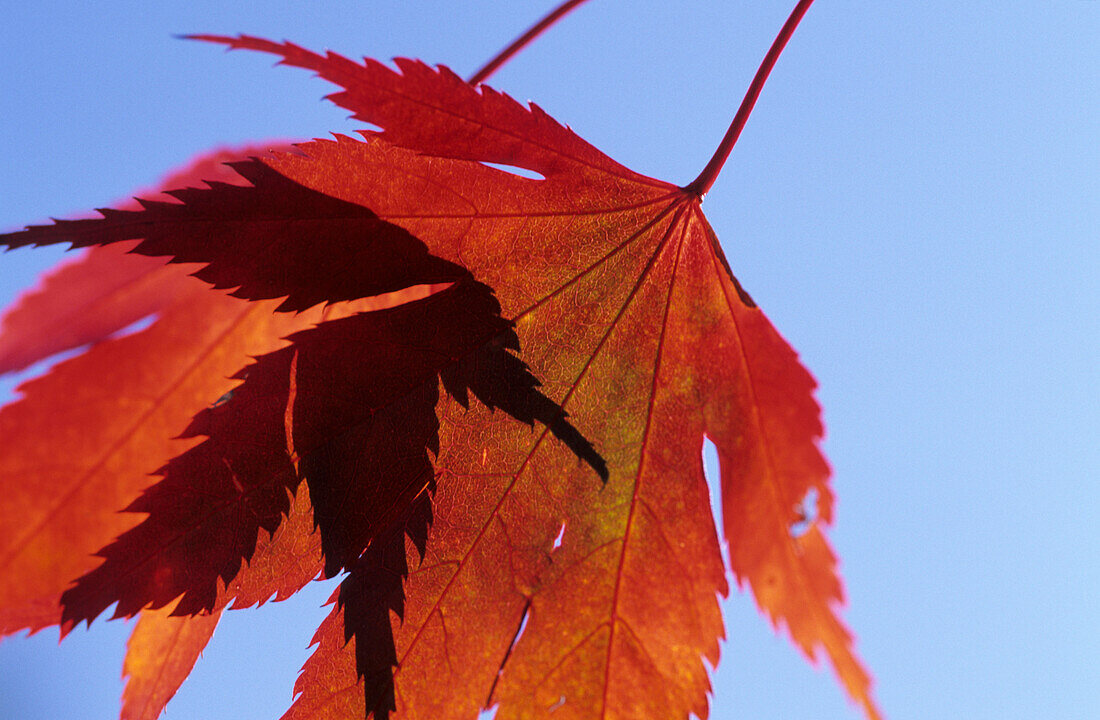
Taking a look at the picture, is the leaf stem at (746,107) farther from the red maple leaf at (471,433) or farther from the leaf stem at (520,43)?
the leaf stem at (520,43)

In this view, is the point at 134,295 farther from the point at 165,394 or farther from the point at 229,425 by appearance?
the point at 229,425

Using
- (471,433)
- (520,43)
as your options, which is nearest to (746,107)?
(520,43)

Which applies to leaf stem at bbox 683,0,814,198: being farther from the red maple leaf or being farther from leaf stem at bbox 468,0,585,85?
leaf stem at bbox 468,0,585,85

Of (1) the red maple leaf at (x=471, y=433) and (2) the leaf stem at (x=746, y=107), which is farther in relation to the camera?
(2) the leaf stem at (x=746, y=107)

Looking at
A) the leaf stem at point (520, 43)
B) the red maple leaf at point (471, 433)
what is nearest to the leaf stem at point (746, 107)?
the red maple leaf at point (471, 433)

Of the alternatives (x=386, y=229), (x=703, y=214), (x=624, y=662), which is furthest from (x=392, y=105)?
(x=624, y=662)

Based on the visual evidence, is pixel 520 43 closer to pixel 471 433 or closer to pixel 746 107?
pixel 746 107

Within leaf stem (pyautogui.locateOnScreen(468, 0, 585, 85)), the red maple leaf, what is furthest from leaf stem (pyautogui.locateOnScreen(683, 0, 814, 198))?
leaf stem (pyautogui.locateOnScreen(468, 0, 585, 85))
